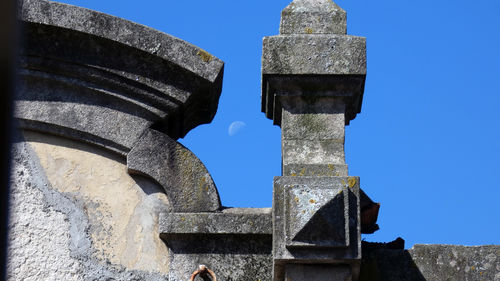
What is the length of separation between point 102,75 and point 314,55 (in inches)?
48.0

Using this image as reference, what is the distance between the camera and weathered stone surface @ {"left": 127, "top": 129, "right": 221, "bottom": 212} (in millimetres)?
3994

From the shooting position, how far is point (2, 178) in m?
0.74

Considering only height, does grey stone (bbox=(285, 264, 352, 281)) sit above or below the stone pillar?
below

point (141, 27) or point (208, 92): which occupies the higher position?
A: point (141, 27)

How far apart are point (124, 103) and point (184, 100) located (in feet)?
1.13

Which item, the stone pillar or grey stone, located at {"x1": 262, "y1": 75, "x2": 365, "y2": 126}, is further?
grey stone, located at {"x1": 262, "y1": 75, "x2": 365, "y2": 126}

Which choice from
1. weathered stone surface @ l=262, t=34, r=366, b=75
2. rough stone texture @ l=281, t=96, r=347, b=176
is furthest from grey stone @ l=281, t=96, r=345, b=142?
weathered stone surface @ l=262, t=34, r=366, b=75

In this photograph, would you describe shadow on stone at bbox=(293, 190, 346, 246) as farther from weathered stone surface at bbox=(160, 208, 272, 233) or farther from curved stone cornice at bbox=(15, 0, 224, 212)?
curved stone cornice at bbox=(15, 0, 224, 212)

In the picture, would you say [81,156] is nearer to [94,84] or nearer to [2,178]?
[94,84]

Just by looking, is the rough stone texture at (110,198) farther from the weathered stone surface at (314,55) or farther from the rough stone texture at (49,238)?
the weathered stone surface at (314,55)

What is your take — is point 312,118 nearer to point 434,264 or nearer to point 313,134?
point 313,134

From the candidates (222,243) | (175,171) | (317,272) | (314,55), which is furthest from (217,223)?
(314,55)

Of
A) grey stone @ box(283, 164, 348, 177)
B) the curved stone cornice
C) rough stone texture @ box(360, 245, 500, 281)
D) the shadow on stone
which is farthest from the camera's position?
the curved stone cornice

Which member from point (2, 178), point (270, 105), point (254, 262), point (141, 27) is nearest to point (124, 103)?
point (141, 27)
